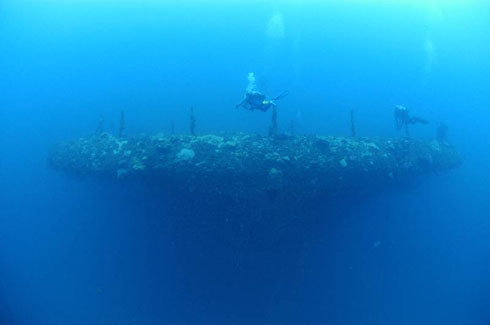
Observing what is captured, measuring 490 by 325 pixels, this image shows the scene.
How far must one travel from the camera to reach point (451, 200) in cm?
1475

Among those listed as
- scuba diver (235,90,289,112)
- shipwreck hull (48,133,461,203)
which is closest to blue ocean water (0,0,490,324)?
shipwreck hull (48,133,461,203)

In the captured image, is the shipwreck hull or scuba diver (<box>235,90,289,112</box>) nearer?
the shipwreck hull

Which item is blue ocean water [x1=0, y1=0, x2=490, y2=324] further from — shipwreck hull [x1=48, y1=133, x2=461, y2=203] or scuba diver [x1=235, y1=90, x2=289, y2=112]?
scuba diver [x1=235, y1=90, x2=289, y2=112]

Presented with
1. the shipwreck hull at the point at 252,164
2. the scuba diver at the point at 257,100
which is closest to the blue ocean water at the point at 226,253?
the shipwreck hull at the point at 252,164

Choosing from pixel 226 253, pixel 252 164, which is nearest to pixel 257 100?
pixel 252 164

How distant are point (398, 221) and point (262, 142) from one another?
6.28 meters

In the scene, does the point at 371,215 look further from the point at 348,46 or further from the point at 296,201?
the point at 348,46

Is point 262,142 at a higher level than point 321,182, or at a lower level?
higher

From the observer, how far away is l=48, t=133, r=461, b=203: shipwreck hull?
8781 millimetres

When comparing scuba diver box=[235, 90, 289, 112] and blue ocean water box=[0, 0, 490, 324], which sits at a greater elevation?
scuba diver box=[235, 90, 289, 112]

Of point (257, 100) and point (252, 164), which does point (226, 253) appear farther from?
point (257, 100)

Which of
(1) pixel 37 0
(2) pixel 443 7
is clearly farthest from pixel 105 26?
(2) pixel 443 7

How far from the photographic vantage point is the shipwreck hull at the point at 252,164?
8781 mm

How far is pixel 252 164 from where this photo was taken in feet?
29.5
